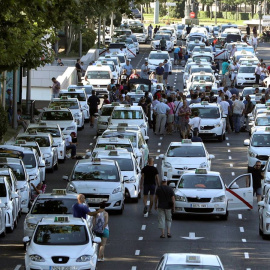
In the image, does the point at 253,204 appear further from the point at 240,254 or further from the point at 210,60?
the point at 210,60

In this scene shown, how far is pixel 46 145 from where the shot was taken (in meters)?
37.8

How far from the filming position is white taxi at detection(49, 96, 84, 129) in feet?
155

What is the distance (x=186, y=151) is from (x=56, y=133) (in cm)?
632

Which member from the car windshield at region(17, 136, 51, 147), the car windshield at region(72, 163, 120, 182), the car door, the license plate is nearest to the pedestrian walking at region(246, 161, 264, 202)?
the car door

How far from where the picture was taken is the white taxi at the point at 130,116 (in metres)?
43.9

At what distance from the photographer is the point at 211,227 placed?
28641mm

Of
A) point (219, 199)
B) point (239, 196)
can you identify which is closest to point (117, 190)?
point (219, 199)

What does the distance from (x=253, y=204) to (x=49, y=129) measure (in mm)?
10503

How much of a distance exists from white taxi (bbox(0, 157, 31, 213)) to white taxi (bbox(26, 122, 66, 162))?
779 centimetres

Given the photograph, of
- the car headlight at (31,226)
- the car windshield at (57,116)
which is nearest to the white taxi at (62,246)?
the car headlight at (31,226)

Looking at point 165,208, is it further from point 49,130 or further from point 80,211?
point 49,130

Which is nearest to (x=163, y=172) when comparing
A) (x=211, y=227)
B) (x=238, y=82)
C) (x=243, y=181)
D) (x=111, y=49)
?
(x=243, y=181)

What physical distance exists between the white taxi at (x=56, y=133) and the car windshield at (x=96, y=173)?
8.31 m

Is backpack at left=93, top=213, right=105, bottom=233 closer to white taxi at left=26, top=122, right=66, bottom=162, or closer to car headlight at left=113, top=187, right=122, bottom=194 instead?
car headlight at left=113, top=187, right=122, bottom=194
